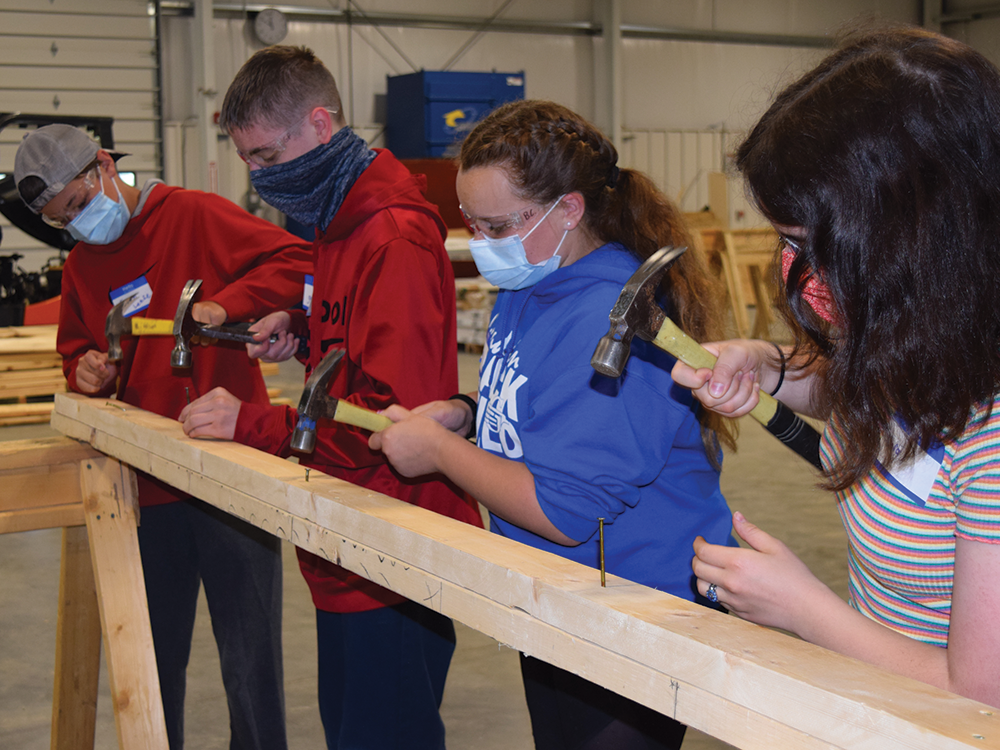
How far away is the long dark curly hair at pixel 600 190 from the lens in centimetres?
162

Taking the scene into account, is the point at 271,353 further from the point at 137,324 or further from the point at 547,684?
the point at 547,684

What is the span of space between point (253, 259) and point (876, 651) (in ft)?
6.71

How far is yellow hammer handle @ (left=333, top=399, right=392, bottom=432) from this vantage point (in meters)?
1.71

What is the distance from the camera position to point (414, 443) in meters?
1.62

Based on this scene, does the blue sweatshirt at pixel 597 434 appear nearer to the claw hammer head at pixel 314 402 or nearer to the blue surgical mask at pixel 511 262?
the blue surgical mask at pixel 511 262

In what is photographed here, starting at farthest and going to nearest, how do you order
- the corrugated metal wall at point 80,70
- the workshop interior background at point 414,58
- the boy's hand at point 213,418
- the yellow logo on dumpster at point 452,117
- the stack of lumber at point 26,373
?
the yellow logo on dumpster at point 452,117, the workshop interior background at point 414,58, the corrugated metal wall at point 80,70, the stack of lumber at point 26,373, the boy's hand at point 213,418

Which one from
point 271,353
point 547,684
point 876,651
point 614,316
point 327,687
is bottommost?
point 327,687

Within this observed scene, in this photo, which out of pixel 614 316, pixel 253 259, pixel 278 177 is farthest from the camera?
pixel 253 259

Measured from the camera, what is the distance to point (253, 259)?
8.50ft

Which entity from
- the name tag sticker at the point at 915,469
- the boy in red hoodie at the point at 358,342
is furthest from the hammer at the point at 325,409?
the name tag sticker at the point at 915,469

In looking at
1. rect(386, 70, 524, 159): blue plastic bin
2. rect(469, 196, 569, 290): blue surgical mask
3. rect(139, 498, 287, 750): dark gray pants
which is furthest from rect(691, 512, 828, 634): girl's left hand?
rect(386, 70, 524, 159): blue plastic bin

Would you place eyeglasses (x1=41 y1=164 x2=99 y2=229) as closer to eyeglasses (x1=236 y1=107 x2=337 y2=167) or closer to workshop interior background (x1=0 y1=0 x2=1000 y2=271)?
eyeglasses (x1=236 y1=107 x2=337 y2=167)

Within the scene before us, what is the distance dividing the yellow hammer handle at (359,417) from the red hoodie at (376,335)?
135 millimetres

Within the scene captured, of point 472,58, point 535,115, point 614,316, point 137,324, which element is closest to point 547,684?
point 614,316
